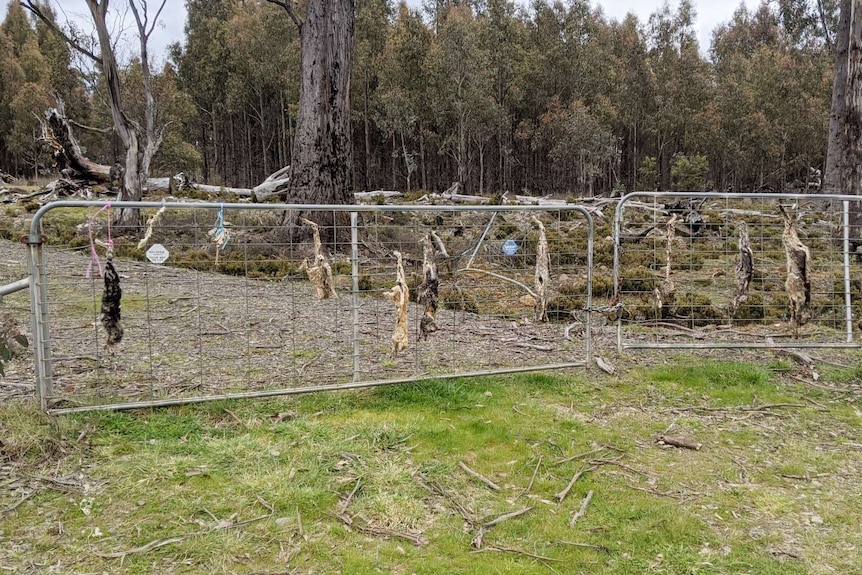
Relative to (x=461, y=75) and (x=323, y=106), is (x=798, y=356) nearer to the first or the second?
(x=323, y=106)

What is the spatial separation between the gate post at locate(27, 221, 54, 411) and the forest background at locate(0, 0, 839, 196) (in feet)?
88.5

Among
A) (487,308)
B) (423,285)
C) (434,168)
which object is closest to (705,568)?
(423,285)

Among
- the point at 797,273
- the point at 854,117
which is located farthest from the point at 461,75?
the point at 797,273

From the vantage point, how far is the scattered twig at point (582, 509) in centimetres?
268

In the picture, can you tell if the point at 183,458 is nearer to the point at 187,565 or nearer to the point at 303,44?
the point at 187,565

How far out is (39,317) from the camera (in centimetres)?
350

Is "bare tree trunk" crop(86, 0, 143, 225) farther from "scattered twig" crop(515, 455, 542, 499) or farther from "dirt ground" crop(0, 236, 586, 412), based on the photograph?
"scattered twig" crop(515, 455, 542, 499)

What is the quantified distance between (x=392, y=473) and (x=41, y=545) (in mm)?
1550

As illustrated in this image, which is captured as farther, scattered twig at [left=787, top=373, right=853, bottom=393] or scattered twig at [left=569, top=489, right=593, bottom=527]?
scattered twig at [left=787, top=373, right=853, bottom=393]

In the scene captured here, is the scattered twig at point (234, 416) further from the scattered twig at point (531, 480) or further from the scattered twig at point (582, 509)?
the scattered twig at point (582, 509)

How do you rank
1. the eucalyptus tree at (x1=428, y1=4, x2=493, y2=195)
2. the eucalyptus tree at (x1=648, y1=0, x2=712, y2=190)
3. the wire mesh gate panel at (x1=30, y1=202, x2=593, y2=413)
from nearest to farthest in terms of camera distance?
the wire mesh gate panel at (x1=30, y1=202, x2=593, y2=413) < the eucalyptus tree at (x1=428, y1=4, x2=493, y2=195) < the eucalyptus tree at (x1=648, y1=0, x2=712, y2=190)

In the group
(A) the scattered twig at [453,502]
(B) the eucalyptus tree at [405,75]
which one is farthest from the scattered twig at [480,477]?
(B) the eucalyptus tree at [405,75]

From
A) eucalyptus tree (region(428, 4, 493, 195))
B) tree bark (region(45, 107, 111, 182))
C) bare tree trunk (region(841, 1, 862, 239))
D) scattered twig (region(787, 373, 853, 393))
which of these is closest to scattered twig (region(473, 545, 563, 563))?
scattered twig (region(787, 373, 853, 393))

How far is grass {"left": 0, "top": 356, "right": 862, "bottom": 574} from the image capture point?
2.41 m
